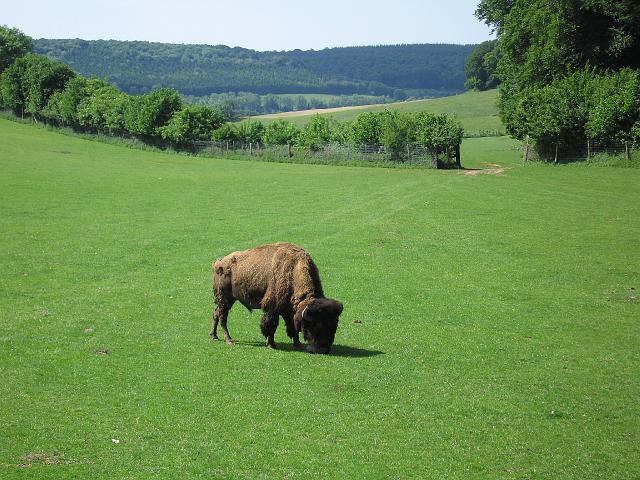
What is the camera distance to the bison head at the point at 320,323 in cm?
1661

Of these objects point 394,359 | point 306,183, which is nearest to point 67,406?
point 394,359

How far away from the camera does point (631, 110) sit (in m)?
60.0

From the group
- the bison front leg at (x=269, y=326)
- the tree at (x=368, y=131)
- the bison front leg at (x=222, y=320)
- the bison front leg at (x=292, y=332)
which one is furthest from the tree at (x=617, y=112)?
the bison front leg at (x=269, y=326)

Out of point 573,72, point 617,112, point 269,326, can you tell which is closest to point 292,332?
point 269,326

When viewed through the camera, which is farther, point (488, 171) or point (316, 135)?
point (316, 135)

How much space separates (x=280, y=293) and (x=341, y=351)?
190 centimetres

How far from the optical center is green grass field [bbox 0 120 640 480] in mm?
12164

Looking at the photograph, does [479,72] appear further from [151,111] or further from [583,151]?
[583,151]

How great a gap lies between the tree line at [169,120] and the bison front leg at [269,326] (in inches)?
2141

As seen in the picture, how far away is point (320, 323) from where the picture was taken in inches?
664

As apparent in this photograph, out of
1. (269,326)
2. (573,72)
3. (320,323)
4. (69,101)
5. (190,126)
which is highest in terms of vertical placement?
(573,72)

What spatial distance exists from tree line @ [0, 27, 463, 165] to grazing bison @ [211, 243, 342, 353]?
53794mm

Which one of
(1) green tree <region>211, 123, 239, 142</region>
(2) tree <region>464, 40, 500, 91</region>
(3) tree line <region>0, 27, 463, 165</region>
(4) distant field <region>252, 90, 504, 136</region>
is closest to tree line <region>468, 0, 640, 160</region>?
(3) tree line <region>0, 27, 463, 165</region>

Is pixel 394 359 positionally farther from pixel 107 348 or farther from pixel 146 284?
pixel 146 284
